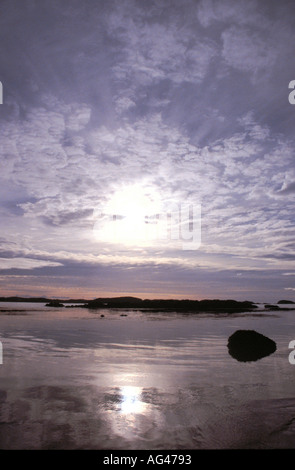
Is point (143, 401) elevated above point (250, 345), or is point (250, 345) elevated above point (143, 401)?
point (143, 401)

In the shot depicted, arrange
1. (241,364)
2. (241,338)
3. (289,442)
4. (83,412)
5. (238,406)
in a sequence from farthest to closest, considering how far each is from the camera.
Result: (241,338) → (241,364) → (238,406) → (83,412) → (289,442)

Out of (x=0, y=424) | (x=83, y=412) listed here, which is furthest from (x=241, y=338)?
(x=0, y=424)

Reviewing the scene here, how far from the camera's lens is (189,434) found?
7.93 metres

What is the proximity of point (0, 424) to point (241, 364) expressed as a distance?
12618mm

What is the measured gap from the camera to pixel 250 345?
70.4 ft

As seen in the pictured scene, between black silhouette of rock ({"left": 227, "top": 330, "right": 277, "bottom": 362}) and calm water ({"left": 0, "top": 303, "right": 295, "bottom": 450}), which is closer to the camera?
calm water ({"left": 0, "top": 303, "right": 295, "bottom": 450})

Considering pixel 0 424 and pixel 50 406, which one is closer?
pixel 0 424

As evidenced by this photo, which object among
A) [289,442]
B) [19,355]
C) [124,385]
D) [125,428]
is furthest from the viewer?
[19,355]

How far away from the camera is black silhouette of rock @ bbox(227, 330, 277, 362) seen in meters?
20.1

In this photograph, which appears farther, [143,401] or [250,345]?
[250,345]

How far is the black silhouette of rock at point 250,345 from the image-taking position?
2011 centimetres

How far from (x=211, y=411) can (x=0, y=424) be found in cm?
618

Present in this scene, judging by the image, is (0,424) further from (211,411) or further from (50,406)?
(211,411)

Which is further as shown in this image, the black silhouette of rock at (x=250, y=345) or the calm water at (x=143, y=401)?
the black silhouette of rock at (x=250, y=345)
